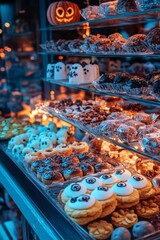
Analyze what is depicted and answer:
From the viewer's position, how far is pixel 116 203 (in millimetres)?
1853

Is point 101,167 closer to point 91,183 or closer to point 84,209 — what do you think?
point 91,183

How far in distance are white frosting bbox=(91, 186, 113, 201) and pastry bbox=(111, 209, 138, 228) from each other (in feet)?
0.32

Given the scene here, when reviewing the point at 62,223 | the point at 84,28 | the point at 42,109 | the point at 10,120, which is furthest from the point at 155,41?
the point at 10,120

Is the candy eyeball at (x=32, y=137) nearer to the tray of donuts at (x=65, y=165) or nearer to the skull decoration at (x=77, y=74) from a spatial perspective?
the tray of donuts at (x=65, y=165)

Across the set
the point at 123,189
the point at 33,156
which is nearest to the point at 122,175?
the point at 123,189

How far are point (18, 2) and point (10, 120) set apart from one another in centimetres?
218

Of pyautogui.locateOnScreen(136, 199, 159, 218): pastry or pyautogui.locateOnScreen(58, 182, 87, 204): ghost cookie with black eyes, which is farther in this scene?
pyautogui.locateOnScreen(58, 182, 87, 204): ghost cookie with black eyes

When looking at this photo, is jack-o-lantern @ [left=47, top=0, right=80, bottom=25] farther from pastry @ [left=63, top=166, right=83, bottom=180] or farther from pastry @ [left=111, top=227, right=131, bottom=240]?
pastry @ [left=111, top=227, right=131, bottom=240]

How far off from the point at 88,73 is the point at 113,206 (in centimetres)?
138

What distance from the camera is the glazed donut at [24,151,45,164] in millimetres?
2531

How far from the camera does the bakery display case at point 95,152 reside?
5.88 feet

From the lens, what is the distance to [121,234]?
63.3 inches

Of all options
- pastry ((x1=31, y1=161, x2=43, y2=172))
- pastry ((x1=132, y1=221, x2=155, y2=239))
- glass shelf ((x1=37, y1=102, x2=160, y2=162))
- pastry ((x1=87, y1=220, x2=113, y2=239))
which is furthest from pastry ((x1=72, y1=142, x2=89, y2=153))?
pastry ((x1=132, y1=221, x2=155, y2=239))

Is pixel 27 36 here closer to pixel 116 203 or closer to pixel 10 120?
pixel 10 120
